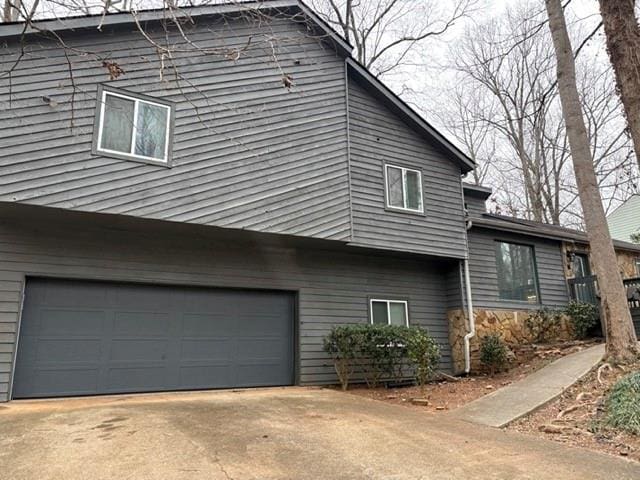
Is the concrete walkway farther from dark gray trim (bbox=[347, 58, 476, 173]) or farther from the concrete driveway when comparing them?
dark gray trim (bbox=[347, 58, 476, 173])

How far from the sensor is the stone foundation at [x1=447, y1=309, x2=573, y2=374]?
10.2 meters

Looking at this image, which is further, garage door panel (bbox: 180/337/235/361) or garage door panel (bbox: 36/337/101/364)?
garage door panel (bbox: 180/337/235/361)

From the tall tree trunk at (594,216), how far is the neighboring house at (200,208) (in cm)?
294

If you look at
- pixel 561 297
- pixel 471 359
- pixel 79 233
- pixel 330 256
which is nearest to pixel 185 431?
pixel 79 233

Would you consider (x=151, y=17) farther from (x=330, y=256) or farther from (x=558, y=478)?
(x=558, y=478)

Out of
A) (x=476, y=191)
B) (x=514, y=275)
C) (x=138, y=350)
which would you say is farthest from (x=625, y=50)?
(x=138, y=350)

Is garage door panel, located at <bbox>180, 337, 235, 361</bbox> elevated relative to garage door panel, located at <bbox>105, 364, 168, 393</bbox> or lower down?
elevated

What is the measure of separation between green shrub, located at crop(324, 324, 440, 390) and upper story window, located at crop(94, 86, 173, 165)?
4.40 m

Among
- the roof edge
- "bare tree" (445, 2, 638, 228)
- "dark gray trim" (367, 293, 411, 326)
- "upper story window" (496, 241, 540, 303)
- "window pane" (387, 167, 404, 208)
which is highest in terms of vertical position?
"bare tree" (445, 2, 638, 228)

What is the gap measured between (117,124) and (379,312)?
6217mm

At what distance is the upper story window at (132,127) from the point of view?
691cm

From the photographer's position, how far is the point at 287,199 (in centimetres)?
814

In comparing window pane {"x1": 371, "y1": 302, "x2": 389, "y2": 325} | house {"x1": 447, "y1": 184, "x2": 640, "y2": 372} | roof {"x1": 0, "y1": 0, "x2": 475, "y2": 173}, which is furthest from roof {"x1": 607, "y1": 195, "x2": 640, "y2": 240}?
window pane {"x1": 371, "y1": 302, "x2": 389, "y2": 325}

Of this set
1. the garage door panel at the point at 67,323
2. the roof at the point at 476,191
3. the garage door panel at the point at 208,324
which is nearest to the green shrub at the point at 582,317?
the roof at the point at 476,191
